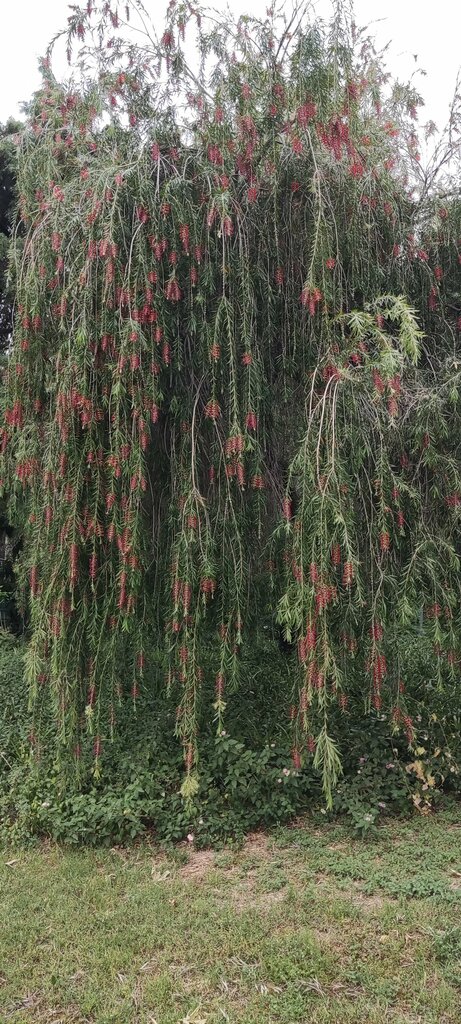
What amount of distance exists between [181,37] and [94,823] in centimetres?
440

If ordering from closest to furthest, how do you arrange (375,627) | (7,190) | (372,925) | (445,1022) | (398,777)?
(445,1022) < (372,925) < (375,627) < (398,777) < (7,190)

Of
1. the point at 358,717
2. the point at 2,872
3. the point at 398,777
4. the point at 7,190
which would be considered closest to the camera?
the point at 2,872

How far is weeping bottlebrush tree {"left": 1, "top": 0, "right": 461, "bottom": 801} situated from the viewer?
11.2 feet

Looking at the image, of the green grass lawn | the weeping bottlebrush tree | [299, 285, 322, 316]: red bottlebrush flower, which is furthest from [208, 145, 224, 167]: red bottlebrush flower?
the green grass lawn

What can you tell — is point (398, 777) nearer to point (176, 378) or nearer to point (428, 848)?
point (428, 848)

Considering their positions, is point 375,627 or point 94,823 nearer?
point 375,627

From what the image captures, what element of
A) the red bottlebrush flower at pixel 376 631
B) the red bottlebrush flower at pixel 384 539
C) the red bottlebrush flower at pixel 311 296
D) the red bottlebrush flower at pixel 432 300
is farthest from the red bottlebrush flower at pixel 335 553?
the red bottlebrush flower at pixel 432 300

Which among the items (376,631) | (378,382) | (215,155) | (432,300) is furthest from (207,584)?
(432,300)

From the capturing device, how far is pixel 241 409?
3676 mm

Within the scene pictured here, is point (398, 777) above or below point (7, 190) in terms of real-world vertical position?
below

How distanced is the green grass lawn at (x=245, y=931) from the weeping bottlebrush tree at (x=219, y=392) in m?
0.60

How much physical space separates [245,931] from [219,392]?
2.55 metres

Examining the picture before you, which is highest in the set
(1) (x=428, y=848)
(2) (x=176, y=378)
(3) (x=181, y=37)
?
(3) (x=181, y=37)

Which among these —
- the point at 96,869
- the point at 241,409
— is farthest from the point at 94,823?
the point at 241,409
